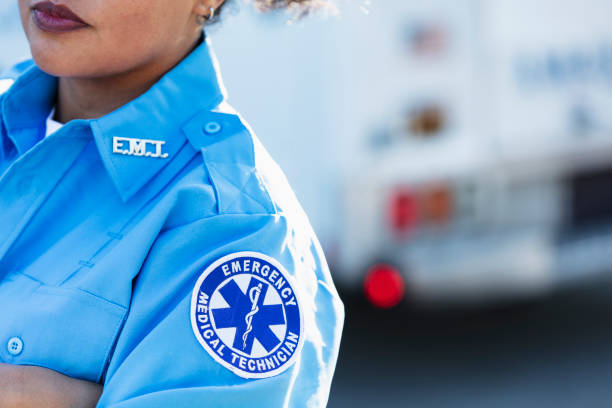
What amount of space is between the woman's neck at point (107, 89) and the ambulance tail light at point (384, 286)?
2.72 metres

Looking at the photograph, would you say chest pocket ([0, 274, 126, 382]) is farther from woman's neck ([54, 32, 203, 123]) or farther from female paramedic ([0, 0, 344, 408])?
Answer: woman's neck ([54, 32, 203, 123])

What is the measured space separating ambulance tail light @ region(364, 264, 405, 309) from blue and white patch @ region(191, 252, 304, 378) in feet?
9.92

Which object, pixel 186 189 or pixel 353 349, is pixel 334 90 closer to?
pixel 353 349

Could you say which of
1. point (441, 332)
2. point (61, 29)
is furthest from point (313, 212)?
point (61, 29)

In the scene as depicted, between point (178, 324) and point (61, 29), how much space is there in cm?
51

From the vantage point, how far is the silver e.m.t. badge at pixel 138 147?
4.76 feet

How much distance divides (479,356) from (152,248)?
12.2ft

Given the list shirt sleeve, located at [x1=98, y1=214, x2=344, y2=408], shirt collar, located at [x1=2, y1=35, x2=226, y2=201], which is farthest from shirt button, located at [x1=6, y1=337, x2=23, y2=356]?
shirt collar, located at [x1=2, y1=35, x2=226, y2=201]

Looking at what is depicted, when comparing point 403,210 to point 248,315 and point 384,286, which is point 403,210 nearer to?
point 384,286

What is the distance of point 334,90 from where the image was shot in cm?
397

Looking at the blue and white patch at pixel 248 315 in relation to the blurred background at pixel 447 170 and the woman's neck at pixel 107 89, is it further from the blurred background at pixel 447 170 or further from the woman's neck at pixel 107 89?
the blurred background at pixel 447 170

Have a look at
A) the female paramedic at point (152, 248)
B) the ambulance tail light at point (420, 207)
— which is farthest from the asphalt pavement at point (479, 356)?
the female paramedic at point (152, 248)

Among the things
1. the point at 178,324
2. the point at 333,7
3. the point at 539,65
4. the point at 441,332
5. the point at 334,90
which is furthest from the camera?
the point at 441,332

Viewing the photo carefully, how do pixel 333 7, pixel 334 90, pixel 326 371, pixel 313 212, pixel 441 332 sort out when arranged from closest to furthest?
1. pixel 326 371
2. pixel 333 7
3. pixel 334 90
4. pixel 313 212
5. pixel 441 332
